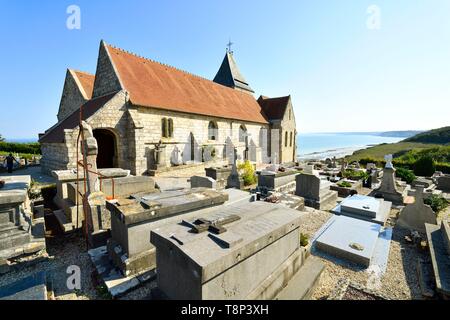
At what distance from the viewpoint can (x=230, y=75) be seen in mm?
27688

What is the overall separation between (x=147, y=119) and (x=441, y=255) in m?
13.3

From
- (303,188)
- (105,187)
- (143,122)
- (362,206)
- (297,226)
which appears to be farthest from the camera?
(143,122)

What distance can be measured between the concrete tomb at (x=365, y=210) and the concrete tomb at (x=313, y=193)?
0.89 metres

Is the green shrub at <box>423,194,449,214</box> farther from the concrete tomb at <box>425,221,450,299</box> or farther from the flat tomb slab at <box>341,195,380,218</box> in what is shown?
the concrete tomb at <box>425,221,450,299</box>

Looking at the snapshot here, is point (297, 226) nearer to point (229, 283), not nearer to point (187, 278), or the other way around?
point (229, 283)

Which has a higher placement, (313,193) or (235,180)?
(235,180)

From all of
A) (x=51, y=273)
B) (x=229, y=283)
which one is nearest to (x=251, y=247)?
(x=229, y=283)

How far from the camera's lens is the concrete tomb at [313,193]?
8531 mm

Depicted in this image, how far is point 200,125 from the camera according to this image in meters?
15.9

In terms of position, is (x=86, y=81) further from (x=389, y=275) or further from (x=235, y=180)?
(x=389, y=275)

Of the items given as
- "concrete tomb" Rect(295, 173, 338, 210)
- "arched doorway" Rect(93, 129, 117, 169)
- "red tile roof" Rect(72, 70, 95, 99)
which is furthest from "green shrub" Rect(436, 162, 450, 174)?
"red tile roof" Rect(72, 70, 95, 99)

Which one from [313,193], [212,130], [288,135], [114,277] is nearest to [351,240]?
[313,193]

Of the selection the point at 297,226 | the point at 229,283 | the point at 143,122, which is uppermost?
the point at 143,122
